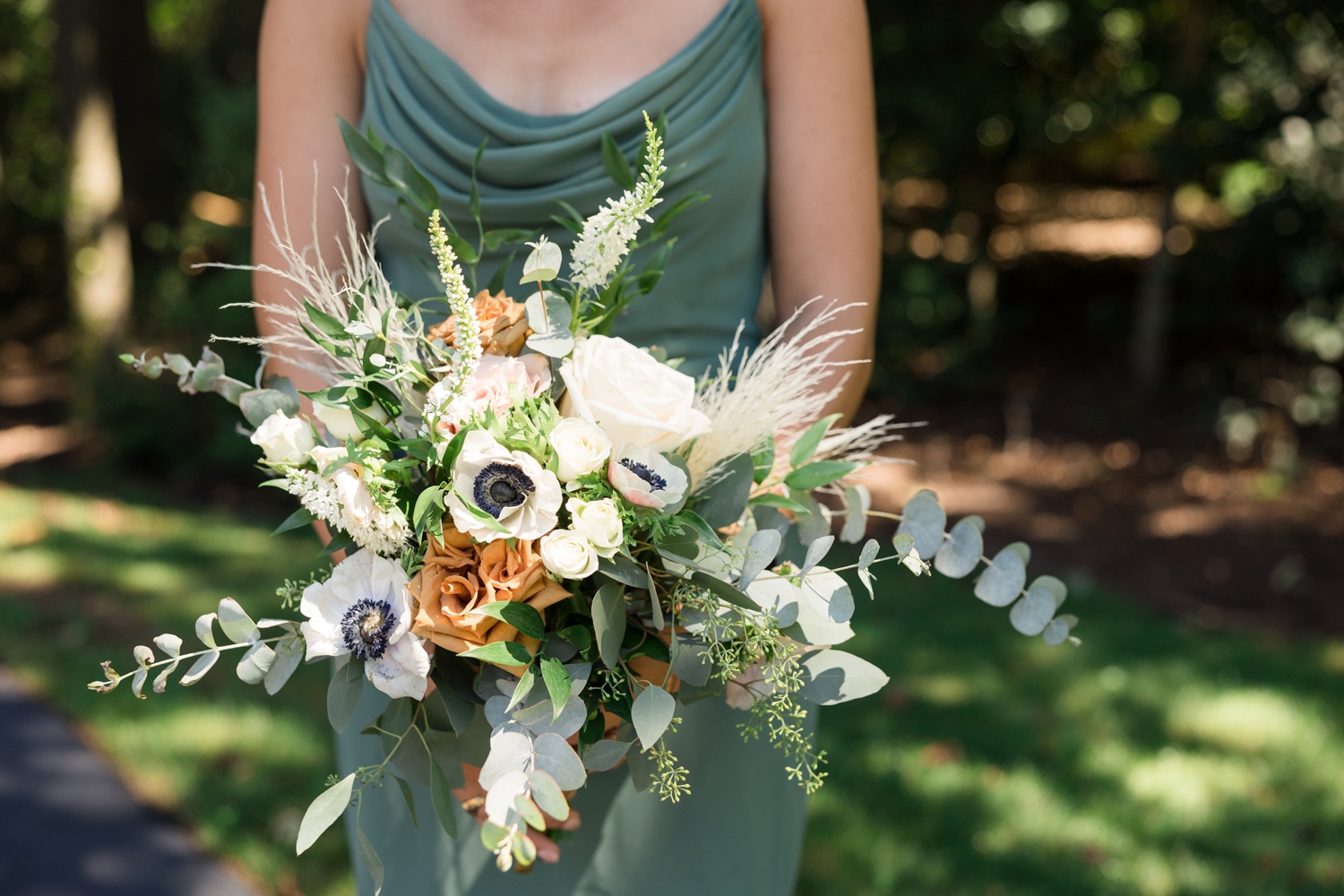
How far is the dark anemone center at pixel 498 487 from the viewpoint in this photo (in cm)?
123

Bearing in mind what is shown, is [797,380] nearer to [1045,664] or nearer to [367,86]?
[367,86]

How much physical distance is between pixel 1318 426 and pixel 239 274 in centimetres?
707

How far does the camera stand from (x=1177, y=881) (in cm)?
323

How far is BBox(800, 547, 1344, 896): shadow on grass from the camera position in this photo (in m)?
3.28

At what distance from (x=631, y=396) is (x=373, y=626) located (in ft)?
1.30

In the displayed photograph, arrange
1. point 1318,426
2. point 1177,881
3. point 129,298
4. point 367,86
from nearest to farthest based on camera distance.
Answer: point 367,86 < point 1177,881 < point 1318,426 < point 129,298

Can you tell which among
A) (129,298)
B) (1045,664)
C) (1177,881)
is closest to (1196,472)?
(1045,664)

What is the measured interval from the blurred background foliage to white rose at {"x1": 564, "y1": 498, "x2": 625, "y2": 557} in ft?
19.7

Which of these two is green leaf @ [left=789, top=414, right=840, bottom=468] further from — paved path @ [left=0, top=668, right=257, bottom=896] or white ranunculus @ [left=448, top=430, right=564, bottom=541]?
paved path @ [left=0, top=668, right=257, bottom=896]

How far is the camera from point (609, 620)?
4.17ft

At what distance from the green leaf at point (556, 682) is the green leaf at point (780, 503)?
0.34m

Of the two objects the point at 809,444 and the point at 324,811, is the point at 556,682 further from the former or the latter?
the point at 809,444

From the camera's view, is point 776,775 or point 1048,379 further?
point 1048,379

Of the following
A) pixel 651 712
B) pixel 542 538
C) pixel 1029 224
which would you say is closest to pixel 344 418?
pixel 542 538
